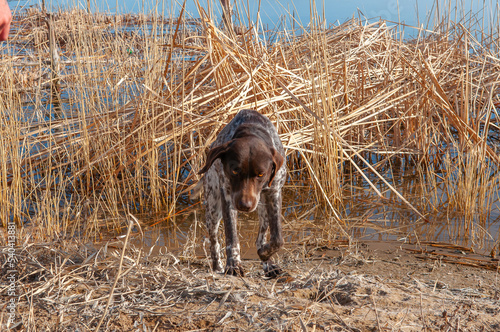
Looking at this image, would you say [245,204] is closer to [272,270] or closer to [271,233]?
[271,233]

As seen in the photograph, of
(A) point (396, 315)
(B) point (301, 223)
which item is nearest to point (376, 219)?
(B) point (301, 223)

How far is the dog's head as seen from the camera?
3013mm

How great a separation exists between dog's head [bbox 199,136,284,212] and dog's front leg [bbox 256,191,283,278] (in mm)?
382

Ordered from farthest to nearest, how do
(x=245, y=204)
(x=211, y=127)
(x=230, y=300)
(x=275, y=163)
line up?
(x=211, y=127) → (x=275, y=163) → (x=245, y=204) → (x=230, y=300)

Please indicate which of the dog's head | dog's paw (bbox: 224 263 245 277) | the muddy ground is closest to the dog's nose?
the dog's head

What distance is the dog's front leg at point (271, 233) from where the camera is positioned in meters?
3.35

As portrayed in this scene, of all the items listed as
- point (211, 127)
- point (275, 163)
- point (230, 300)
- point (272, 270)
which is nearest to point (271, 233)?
point (272, 270)

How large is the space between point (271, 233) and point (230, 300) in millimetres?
851

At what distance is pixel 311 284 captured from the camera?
2.97 m

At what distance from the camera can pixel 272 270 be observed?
345 cm

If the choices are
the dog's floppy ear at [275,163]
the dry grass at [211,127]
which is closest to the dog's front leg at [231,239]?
the dog's floppy ear at [275,163]

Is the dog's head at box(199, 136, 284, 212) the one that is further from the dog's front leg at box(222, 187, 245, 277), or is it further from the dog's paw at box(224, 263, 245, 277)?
the dog's paw at box(224, 263, 245, 277)

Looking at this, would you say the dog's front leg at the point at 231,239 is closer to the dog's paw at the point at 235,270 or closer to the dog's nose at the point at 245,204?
the dog's paw at the point at 235,270

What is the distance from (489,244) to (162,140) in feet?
10.7
